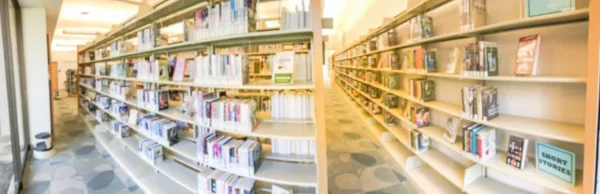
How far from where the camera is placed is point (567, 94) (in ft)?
6.02

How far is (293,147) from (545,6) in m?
1.89

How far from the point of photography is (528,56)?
5.80 feet

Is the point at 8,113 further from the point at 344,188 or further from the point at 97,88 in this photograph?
the point at 344,188

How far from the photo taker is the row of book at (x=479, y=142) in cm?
211

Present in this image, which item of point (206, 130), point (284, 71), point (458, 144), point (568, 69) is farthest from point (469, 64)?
point (206, 130)

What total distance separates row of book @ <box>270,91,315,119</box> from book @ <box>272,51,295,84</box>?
249 mm

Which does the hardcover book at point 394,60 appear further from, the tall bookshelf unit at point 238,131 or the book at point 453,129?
the tall bookshelf unit at point 238,131

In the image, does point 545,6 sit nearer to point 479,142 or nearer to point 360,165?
point 479,142

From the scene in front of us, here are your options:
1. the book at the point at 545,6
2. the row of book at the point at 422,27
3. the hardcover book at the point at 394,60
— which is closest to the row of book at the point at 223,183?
the book at the point at 545,6

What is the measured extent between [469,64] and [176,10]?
2650 millimetres

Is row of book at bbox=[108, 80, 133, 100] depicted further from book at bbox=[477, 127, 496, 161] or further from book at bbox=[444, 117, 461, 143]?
book at bbox=[477, 127, 496, 161]

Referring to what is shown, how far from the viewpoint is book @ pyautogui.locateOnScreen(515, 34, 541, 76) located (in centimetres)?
172

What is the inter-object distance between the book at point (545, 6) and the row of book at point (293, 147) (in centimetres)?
165

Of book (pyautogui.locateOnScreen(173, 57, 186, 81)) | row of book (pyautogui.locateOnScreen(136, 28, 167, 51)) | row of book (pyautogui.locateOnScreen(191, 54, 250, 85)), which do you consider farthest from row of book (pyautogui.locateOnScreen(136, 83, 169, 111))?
row of book (pyautogui.locateOnScreen(191, 54, 250, 85))
